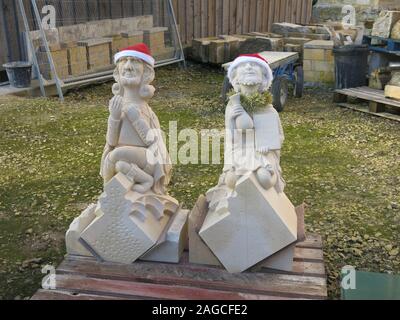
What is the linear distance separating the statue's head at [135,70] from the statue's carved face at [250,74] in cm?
60

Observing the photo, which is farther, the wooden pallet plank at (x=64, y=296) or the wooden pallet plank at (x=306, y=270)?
the wooden pallet plank at (x=306, y=270)

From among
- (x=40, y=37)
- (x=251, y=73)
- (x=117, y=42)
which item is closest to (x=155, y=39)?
(x=117, y=42)

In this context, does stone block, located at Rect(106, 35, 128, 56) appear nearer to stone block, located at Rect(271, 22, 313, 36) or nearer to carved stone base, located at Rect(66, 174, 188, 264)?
stone block, located at Rect(271, 22, 313, 36)

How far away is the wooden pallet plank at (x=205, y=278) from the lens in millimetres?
3023

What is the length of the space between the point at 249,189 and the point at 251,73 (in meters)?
0.78

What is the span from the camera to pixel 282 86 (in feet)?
25.5

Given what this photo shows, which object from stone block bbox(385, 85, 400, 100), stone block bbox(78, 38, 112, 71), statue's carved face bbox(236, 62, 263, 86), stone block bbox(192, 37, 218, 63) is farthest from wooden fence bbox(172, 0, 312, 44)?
statue's carved face bbox(236, 62, 263, 86)

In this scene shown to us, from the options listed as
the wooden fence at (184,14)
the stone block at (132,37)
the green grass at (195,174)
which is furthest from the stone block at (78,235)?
the stone block at (132,37)

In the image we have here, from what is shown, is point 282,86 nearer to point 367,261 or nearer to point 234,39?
point 234,39

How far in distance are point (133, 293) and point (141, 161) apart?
2.83 feet

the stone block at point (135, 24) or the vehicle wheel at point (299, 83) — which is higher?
the stone block at point (135, 24)

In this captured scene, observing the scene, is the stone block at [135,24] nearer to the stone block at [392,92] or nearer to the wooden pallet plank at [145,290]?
the stone block at [392,92]

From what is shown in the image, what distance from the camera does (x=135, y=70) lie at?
10.7 ft

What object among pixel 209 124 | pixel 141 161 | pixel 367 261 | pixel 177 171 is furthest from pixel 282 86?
pixel 141 161
